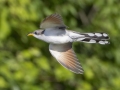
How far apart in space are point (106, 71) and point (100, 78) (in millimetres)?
70

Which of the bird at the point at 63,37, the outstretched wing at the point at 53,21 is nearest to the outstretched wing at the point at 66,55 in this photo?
the bird at the point at 63,37

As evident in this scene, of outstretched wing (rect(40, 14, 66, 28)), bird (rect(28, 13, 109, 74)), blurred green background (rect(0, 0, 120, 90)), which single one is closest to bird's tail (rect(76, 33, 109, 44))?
bird (rect(28, 13, 109, 74))

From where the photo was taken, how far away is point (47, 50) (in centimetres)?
303

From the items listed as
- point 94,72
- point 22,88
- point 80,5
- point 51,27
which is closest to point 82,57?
point 94,72

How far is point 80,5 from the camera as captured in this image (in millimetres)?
3135

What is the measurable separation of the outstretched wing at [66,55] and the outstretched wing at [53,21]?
0.16 metres

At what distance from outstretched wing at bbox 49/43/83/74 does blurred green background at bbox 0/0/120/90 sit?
0.86 metres

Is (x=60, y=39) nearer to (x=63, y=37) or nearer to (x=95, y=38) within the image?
(x=63, y=37)

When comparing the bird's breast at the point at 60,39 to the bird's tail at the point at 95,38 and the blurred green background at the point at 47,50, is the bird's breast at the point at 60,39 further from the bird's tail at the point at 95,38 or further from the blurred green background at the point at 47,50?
the blurred green background at the point at 47,50

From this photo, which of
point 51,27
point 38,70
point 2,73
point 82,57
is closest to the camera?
point 51,27

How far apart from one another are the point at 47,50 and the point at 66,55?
1366 millimetres

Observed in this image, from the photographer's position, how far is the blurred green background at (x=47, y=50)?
270 centimetres

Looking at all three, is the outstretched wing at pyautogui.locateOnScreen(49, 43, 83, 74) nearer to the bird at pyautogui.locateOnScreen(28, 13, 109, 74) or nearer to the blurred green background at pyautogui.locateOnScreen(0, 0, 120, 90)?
the bird at pyautogui.locateOnScreen(28, 13, 109, 74)

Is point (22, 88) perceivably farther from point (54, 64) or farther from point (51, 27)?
point (51, 27)
